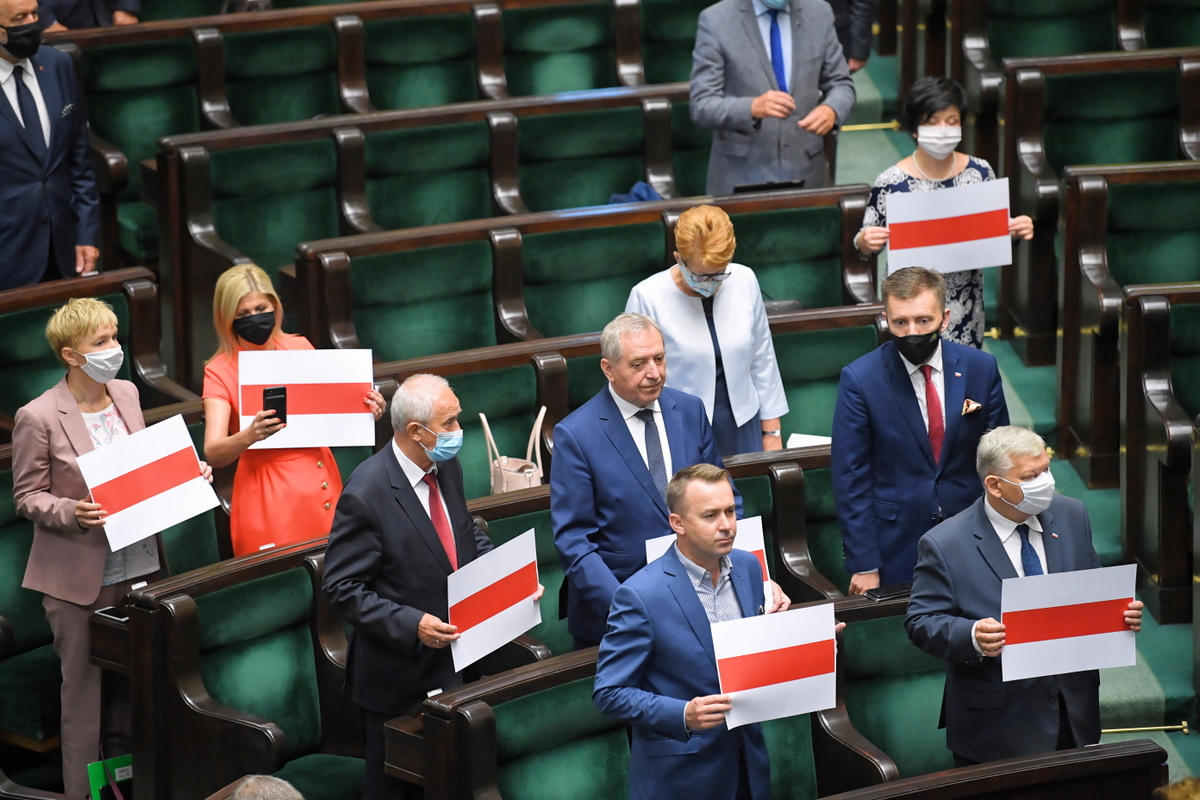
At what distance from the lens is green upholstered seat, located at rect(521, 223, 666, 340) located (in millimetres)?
3953

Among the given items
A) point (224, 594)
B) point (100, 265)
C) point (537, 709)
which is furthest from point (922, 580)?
point (100, 265)

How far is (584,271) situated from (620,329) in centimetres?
140

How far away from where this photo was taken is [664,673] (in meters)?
2.28

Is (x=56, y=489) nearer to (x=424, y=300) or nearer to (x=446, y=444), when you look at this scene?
(x=446, y=444)

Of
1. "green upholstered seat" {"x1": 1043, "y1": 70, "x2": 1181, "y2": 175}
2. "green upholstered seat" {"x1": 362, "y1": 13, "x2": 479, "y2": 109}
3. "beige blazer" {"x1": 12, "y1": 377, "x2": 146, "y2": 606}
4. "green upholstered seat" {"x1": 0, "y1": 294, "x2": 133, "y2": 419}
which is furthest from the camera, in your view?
"green upholstered seat" {"x1": 362, "y1": 13, "x2": 479, "y2": 109}

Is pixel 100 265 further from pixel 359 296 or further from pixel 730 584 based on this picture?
pixel 730 584

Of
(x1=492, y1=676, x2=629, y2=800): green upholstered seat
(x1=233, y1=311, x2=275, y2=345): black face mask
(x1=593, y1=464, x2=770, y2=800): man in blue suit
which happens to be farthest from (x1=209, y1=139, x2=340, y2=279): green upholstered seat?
(x1=593, y1=464, x2=770, y2=800): man in blue suit

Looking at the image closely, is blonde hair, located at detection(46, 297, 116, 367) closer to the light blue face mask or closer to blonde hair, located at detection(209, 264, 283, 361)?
blonde hair, located at detection(209, 264, 283, 361)

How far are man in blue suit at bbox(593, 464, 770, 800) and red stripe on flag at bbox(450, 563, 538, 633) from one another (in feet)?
0.86

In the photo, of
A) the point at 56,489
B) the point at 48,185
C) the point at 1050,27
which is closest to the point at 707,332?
the point at 56,489

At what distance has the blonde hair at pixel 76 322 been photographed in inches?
112

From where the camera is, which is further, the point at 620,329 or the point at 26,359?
the point at 26,359

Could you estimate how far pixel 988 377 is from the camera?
9.16 feet

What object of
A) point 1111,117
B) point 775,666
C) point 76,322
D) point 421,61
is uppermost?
point 421,61
